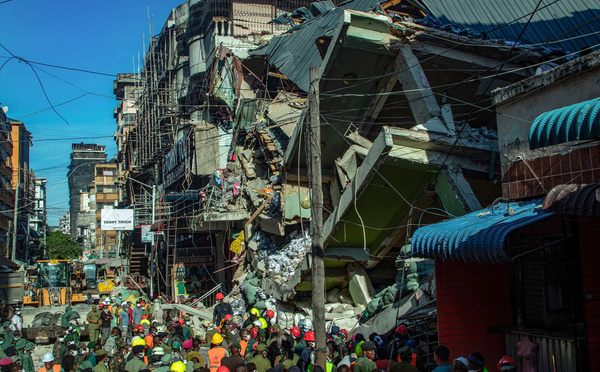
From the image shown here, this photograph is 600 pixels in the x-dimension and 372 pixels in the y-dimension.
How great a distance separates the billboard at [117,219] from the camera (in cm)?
3256

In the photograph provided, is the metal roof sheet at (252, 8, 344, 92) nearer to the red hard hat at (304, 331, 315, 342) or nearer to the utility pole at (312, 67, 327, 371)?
the utility pole at (312, 67, 327, 371)

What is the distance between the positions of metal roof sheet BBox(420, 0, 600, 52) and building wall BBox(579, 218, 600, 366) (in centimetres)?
776

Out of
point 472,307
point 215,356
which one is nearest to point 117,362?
point 215,356

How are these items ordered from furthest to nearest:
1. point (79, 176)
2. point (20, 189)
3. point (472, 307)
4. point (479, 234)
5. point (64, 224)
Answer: point (64, 224)
point (79, 176)
point (20, 189)
point (472, 307)
point (479, 234)

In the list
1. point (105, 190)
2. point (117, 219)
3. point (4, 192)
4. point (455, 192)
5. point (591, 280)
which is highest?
point (105, 190)

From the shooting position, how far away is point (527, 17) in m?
14.5

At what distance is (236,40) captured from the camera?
34.0m

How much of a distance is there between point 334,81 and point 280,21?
2087 centimetres

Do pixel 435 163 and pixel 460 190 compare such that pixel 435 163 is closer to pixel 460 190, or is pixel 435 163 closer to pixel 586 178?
pixel 460 190

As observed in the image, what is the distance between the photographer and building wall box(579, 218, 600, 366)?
645 cm

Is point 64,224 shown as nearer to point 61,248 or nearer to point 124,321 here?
point 61,248

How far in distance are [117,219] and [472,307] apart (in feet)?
92.3

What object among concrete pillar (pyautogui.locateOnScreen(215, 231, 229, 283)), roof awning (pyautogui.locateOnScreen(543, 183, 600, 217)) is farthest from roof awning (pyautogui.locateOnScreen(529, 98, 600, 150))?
concrete pillar (pyautogui.locateOnScreen(215, 231, 229, 283))

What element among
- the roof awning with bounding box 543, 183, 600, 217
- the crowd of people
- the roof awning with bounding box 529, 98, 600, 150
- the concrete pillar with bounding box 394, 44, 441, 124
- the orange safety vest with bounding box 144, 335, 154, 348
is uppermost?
the concrete pillar with bounding box 394, 44, 441, 124
